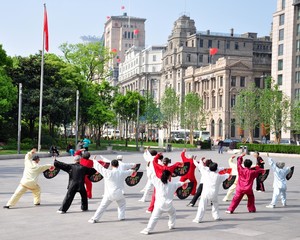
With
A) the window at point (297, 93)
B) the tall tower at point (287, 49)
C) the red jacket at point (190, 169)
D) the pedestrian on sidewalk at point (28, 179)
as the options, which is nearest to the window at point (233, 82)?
the tall tower at point (287, 49)

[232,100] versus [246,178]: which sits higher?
[232,100]

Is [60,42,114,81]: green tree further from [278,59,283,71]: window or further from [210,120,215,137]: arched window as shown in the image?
[210,120,215,137]: arched window

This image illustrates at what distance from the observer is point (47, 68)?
4622 centimetres

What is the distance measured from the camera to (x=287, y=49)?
238 ft

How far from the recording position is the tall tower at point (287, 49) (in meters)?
71.0

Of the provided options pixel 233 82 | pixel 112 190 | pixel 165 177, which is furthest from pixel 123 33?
pixel 165 177

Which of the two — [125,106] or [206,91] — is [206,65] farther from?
[125,106]

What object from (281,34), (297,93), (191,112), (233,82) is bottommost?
(191,112)

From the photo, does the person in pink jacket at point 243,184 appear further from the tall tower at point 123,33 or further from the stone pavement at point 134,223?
the tall tower at point 123,33

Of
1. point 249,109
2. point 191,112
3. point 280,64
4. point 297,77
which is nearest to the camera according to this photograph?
point 249,109

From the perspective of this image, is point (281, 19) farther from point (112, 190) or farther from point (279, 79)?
point (112, 190)

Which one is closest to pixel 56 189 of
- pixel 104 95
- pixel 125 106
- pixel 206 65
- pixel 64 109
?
pixel 64 109

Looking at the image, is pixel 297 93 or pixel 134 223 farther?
pixel 297 93

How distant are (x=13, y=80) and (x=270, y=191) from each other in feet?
106
